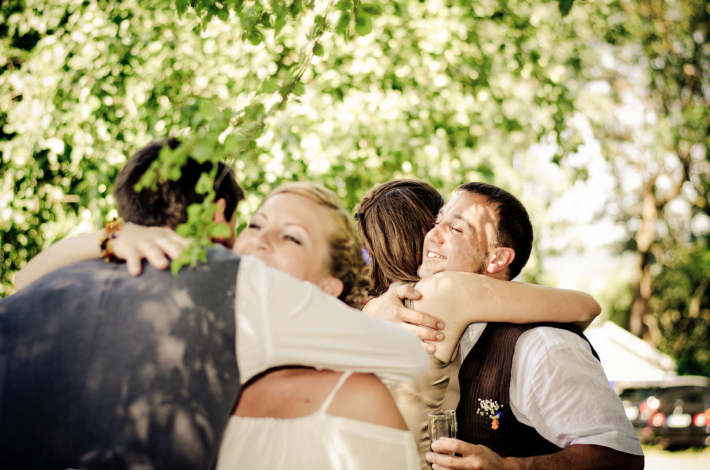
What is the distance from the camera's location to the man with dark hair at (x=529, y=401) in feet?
6.06

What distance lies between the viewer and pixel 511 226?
2430mm

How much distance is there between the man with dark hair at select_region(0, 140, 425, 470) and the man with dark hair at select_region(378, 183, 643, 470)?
815 millimetres

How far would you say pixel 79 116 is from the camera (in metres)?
4.72

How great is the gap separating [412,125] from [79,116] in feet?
9.70

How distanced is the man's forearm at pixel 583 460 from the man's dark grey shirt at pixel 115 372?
117cm

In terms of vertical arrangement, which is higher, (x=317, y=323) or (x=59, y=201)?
(x=317, y=323)

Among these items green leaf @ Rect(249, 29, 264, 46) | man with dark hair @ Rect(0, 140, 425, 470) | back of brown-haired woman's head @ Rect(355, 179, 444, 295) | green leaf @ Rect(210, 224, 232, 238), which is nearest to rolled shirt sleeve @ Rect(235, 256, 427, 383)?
man with dark hair @ Rect(0, 140, 425, 470)

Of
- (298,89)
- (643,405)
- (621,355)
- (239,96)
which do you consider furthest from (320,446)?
(643,405)

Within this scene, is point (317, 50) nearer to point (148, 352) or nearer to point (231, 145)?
point (231, 145)

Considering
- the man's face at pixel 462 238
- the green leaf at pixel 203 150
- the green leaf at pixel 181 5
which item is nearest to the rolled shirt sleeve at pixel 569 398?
the man's face at pixel 462 238

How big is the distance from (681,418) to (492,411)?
1282cm

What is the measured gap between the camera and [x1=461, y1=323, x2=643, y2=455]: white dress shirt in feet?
6.10

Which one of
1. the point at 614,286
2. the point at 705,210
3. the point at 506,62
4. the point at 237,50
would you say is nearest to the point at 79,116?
the point at 237,50

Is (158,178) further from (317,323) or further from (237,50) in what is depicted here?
(237,50)
